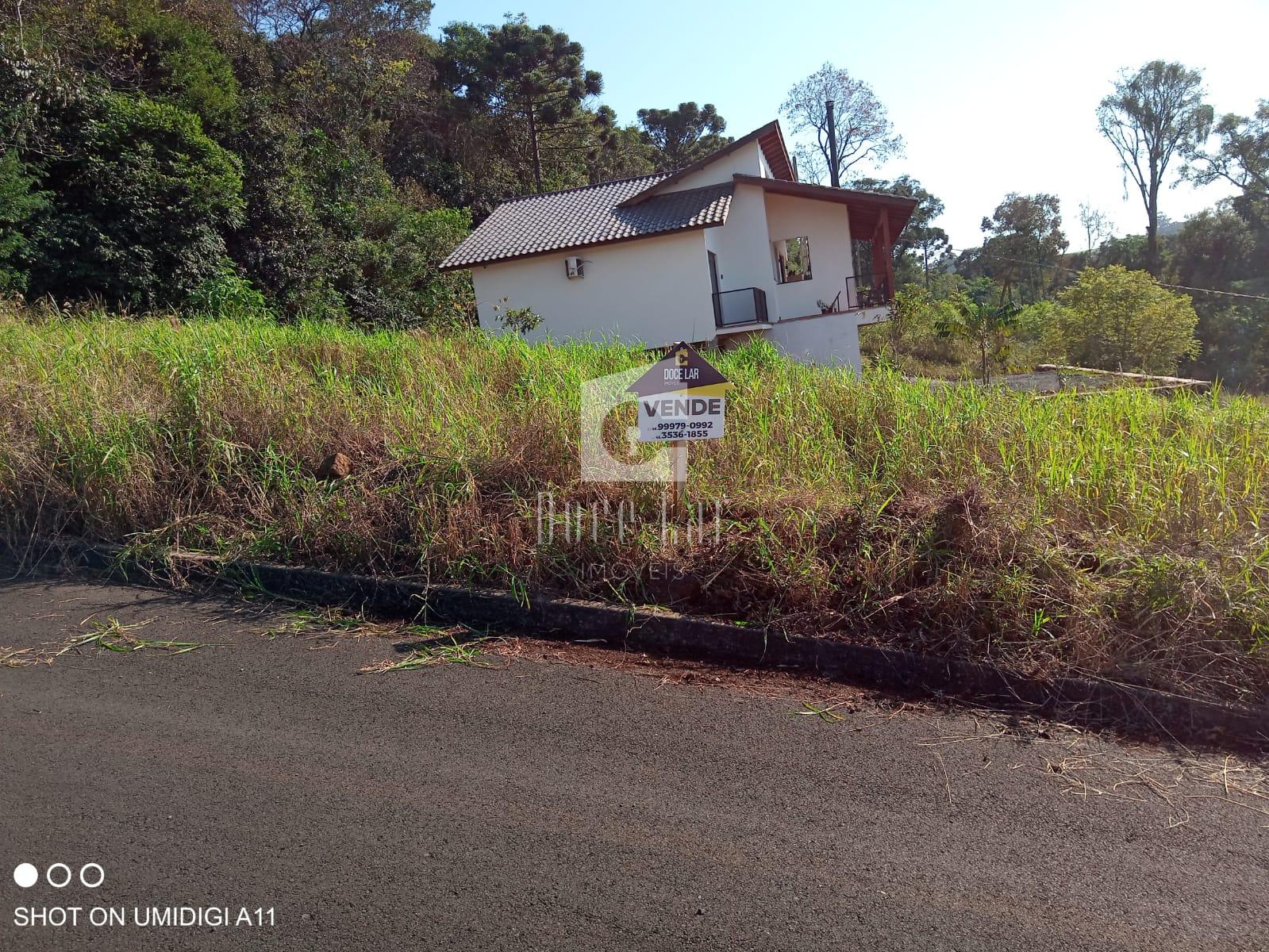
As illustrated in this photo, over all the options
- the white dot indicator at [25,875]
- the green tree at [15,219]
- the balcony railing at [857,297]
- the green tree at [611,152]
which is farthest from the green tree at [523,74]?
the white dot indicator at [25,875]

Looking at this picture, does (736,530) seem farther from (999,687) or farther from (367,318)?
(367,318)

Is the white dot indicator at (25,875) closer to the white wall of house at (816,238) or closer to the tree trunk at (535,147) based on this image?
the white wall of house at (816,238)

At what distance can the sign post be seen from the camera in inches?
176

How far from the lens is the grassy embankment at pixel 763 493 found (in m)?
3.65

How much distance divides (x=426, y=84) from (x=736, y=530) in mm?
→ 30770

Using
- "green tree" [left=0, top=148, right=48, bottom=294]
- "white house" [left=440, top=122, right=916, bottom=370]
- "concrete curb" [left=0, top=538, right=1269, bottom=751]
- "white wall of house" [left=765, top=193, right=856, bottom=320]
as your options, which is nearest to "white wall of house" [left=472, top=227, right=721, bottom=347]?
"white house" [left=440, top=122, right=916, bottom=370]

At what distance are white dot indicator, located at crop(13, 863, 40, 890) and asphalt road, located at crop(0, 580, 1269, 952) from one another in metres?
0.02

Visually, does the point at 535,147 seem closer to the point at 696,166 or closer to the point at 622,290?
the point at 696,166

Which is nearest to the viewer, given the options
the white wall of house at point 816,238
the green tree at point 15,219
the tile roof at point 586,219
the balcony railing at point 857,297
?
the green tree at point 15,219

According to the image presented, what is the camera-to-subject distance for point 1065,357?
2867cm

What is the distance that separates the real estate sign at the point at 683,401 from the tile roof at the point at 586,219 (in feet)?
48.6

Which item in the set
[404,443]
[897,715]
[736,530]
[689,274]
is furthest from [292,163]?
[897,715]

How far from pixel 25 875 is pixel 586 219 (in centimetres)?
1983

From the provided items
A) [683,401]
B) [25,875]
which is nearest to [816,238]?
[683,401]
